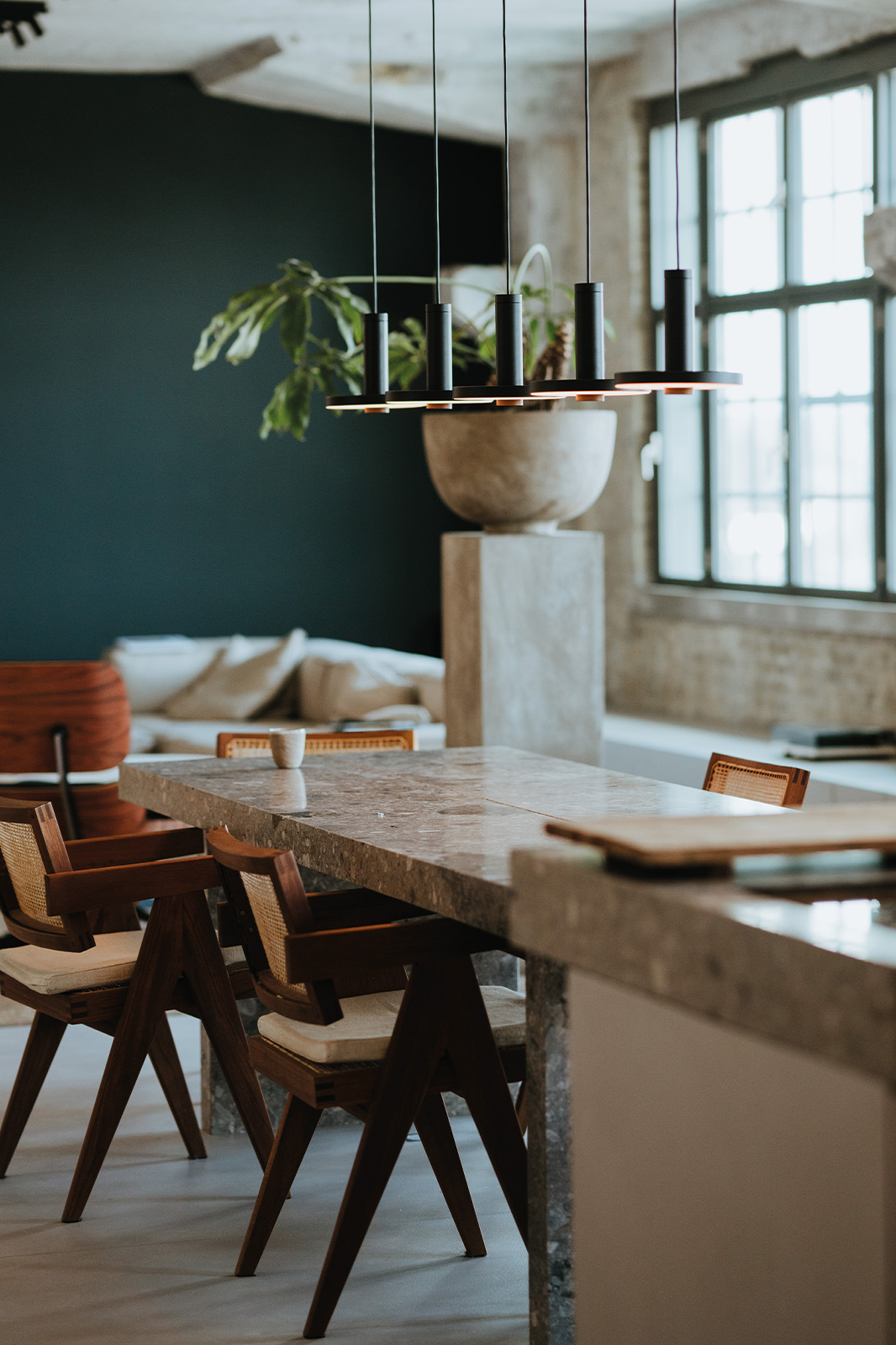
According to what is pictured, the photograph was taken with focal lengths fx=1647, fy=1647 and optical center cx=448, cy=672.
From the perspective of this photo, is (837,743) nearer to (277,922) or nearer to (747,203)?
(747,203)

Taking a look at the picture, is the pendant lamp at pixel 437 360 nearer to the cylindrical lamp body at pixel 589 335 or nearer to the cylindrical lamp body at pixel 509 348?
the cylindrical lamp body at pixel 509 348

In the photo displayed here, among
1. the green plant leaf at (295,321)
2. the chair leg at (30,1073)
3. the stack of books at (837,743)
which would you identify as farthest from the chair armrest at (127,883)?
the stack of books at (837,743)

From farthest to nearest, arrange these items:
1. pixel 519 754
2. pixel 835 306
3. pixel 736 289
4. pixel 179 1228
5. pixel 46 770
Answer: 1. pixel 736 289
2. pixel 835 306
3. pixel 46 770
4. pixel 519 754
5. pixel 179 1228

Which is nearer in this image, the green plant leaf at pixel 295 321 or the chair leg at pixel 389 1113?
the chair leg at pixel 389 1113

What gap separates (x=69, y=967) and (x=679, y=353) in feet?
6.06

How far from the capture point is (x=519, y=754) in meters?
4.57

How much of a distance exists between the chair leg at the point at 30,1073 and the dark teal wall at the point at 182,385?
19.4ft

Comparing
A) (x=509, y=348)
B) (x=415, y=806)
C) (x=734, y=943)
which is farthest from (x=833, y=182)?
(x=734, y=943)

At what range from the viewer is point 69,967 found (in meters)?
3.61

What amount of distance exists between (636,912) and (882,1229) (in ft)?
1.33

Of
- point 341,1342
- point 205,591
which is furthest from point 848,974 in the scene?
point 205,591

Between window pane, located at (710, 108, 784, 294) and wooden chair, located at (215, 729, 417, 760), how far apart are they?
436 centimetres

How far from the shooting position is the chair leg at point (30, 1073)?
3797mm

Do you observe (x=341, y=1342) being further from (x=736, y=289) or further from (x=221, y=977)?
(x=736, y=289)
